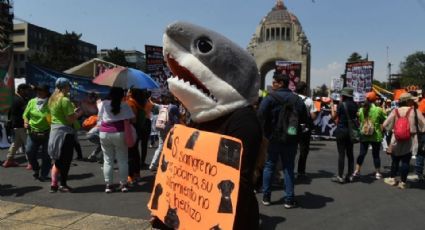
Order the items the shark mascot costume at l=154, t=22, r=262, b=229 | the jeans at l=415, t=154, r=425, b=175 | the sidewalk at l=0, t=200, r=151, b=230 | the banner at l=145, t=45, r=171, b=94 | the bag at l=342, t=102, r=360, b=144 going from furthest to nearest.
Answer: the banner at l=145, t=45, r=171, b=94 → the jeans at l=415, t=154, r=425, b=175 → the bag at l=342, t=102, r=360, b=144 → the sidewalk at l=0, t=200, r=151, b=230 → the shark mascot costume at l=154, t=22, r=262, b=229

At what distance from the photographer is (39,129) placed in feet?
23.5

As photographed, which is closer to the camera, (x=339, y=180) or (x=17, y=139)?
(x=339, y=180)

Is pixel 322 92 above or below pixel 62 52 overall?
below

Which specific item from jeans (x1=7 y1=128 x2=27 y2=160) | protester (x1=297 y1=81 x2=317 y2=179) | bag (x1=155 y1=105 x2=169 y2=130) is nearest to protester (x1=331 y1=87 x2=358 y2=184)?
protester (x1=297 y1=81 x2=317 y2=179)

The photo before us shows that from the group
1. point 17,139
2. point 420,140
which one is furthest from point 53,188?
point 420,140

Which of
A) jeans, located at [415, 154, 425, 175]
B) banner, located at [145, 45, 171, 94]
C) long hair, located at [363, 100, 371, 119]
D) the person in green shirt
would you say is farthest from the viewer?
banner, located at [145, 45, 171, 94]

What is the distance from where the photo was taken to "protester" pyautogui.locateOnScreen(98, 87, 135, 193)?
613cm

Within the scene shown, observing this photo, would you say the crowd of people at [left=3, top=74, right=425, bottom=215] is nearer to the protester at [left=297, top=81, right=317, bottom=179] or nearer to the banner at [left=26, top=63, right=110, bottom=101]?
the protester at [left=297, top=81, right=317, bottom=179]

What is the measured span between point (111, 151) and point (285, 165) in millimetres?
2582

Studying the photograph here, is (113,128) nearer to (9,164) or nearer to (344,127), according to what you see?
(9,164)

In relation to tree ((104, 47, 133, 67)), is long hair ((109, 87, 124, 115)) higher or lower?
lower

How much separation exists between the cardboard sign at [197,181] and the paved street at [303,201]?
254 cm

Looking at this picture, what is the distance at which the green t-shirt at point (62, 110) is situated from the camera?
623 centimetres

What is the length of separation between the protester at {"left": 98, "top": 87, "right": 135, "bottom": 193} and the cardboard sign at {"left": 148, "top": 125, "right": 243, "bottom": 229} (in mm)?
3761
